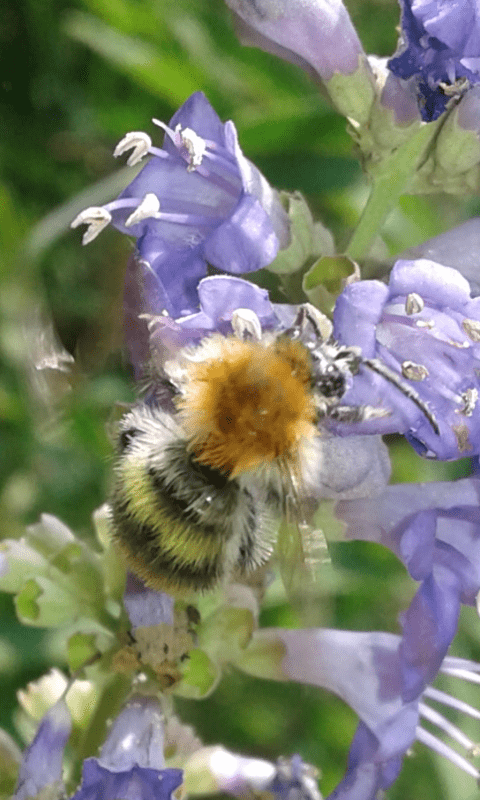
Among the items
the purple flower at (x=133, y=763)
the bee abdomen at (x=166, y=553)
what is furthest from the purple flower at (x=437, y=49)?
the purple flower at (x=133, y=763)

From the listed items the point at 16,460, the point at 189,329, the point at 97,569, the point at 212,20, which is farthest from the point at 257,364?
the point at 212,20

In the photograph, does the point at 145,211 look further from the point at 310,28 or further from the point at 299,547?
the point at 299,547

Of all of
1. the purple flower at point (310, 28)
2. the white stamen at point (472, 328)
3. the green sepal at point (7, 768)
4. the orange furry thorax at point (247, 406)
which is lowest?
the green sepal at point (7, 768)

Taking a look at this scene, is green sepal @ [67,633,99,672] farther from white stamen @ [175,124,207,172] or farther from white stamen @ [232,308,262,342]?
white stamen @ [175,124,207,172]

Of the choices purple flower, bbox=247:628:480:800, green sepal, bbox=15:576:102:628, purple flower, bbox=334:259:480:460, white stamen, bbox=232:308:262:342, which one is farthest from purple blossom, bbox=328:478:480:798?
green sepal, bbox=15:576:102:628

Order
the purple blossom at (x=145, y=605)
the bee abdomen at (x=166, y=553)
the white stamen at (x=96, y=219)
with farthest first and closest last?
the purple blossom at (x=145, y=605), the white stamen at (x=96, y=219), the bee abdomen at (x=166, y=553)

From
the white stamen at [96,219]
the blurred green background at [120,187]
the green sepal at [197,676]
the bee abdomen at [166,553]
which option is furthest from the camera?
the blurred green background at [120,187]

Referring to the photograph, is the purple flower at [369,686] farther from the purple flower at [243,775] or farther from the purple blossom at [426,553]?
the purple flower at [243,775]
